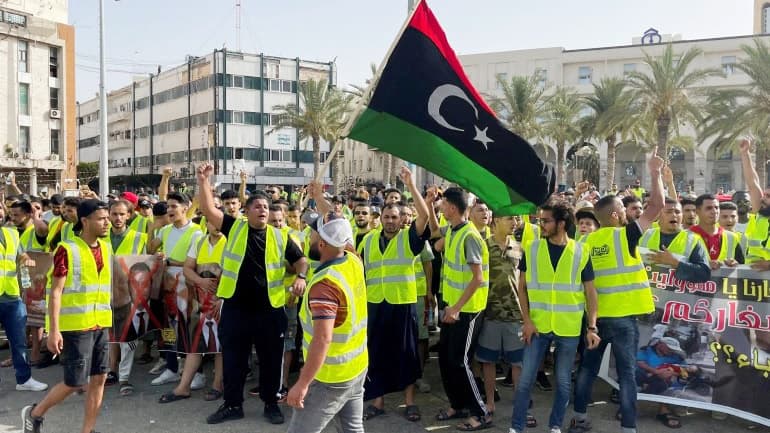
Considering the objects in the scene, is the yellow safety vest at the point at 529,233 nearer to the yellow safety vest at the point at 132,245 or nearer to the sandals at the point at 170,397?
the sandals at the point at 170,397

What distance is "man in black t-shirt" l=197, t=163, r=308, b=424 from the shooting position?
5730mm

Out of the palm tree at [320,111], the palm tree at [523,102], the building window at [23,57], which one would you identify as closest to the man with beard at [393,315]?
the palm tree at [523,102]

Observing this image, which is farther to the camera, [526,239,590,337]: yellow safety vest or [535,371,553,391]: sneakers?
[535,371,553,391]: sneakers

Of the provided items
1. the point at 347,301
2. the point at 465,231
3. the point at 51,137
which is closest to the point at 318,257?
the point at 347,301

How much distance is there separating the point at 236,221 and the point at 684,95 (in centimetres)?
2701

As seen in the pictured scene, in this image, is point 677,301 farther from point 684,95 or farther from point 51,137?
point 51,137

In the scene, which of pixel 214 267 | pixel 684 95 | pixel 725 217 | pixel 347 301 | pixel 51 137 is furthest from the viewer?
pixel 51 137

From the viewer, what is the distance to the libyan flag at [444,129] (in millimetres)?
5102

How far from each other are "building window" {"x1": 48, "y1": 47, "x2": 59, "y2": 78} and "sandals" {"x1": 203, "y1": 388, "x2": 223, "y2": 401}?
50.9m

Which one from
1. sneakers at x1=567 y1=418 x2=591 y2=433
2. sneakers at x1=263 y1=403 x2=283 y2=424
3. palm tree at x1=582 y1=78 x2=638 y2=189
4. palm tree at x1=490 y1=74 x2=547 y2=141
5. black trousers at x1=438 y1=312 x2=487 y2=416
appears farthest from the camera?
palm tree at x1=490 y1=74 x2=547 y2=141

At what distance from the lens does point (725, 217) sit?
7.17 metres

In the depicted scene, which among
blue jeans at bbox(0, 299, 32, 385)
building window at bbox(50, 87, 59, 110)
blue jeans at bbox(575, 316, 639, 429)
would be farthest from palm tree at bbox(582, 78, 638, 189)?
building window at bbox(50, 87, 59, 110)

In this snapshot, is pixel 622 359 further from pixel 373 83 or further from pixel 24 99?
pixel 24 99

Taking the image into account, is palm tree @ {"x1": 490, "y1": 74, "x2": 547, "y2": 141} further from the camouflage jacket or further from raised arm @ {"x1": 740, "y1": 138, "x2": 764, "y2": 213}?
the camouflage jacket
